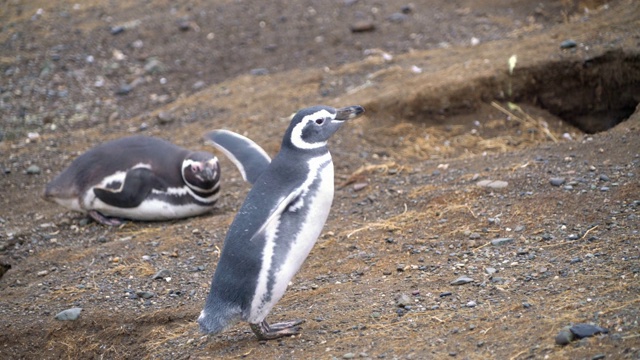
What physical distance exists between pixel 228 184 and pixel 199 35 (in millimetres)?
3465

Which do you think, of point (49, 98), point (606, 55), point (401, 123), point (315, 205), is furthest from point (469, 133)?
point (49, 98)

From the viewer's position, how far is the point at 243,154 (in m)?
5.05

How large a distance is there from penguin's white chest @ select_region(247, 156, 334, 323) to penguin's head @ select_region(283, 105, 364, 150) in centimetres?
18

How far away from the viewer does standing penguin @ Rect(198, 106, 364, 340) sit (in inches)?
→ 157

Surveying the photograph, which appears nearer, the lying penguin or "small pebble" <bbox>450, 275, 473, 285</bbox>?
Answer: "small pebble" <bbox>450, 275, 473, 285</bbox>

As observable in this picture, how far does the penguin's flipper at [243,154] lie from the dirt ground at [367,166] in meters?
0.72

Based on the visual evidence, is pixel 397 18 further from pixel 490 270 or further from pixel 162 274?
pixel 490 270

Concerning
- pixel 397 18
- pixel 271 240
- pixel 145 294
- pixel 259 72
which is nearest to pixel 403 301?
pixel 271 240

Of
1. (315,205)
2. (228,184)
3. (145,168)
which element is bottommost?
(228,184)

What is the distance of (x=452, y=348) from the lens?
12.2 ft

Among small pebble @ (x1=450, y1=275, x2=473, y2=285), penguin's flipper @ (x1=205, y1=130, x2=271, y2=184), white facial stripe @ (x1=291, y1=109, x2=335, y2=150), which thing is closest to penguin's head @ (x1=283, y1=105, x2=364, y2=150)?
white facial stripe @ (x1=291, y1=109, x2=335, y2=150)

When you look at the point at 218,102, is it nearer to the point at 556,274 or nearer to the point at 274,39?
the point at 274,39

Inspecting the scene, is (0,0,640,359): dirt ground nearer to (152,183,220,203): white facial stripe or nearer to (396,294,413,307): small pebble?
(396,294,413,307): small pebble

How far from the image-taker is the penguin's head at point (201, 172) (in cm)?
620
